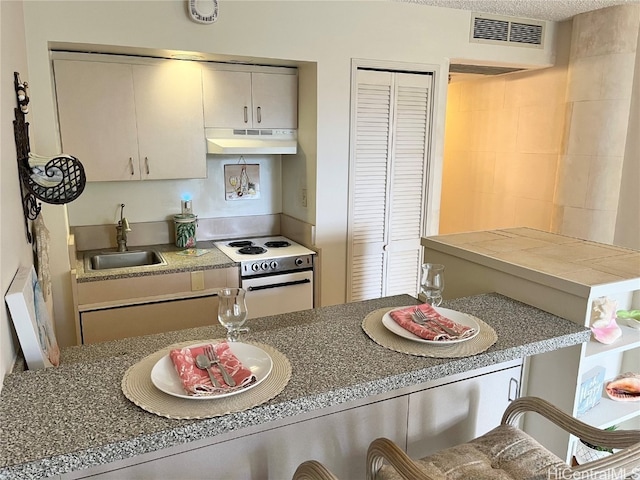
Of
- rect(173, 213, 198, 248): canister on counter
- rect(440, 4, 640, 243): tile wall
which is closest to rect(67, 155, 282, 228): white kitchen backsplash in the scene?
rect(173, 213, 198, 248): canister on counter

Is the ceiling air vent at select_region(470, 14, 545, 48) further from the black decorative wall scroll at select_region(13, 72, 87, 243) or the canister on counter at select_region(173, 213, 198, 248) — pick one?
the black decorative wall scroll at select_region(13, 72, 87, 243)

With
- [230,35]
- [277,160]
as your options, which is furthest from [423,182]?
[230,35]

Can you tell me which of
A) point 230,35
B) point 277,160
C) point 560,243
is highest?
point 230,35

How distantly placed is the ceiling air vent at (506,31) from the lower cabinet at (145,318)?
106 inches

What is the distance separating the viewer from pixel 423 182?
11.7ft

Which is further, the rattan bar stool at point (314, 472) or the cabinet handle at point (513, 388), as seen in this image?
the cabinet handle at point (513, 388)

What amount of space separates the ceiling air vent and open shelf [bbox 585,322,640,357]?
2413 mm

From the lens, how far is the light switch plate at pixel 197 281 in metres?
2.84

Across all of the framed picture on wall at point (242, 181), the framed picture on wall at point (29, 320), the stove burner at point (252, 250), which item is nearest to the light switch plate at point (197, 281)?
the stove burner at point (252, 250)

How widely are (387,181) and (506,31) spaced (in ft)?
4.83

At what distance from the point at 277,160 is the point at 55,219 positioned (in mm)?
1699

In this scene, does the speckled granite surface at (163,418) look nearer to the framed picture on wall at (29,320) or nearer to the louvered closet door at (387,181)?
the framed picture on wall at (29,320)

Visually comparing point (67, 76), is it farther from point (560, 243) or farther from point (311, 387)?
point (560, 243)

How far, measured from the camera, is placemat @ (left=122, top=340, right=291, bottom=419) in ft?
3.20
